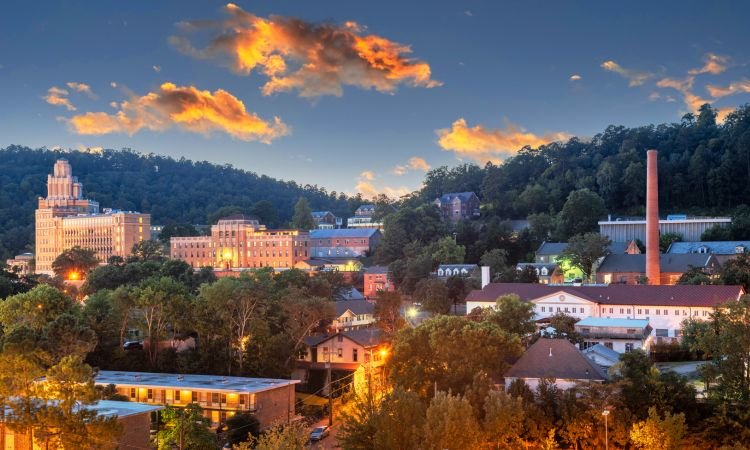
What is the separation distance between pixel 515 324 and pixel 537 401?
13104mm

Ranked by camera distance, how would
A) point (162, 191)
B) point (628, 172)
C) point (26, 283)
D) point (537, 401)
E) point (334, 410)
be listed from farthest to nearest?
point (162, 191), point (628, 172), point (26, 283), point (334, 410), point (537, 401)

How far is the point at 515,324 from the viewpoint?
49.3m

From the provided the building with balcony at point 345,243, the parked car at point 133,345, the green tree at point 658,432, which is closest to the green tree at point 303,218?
the building with balcony at point 345,243

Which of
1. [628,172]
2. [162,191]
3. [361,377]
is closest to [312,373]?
[361,377]

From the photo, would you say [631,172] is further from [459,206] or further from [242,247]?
[242,247]

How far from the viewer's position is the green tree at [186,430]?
35.9 metres

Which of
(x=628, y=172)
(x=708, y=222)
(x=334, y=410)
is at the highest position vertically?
(x=628, y=172)

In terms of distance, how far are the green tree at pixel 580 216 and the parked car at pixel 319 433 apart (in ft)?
202

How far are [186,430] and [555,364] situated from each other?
1930cm

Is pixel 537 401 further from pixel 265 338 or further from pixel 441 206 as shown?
pixel 441 206

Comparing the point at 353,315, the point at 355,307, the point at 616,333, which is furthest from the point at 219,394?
the point at 355,307

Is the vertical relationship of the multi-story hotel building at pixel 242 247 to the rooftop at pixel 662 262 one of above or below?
above

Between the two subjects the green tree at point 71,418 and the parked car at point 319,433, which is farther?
the parked car at point 319,433

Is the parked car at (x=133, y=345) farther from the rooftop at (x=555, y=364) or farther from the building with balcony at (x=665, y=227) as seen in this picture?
the building with balcony at (x=665, y=227)
